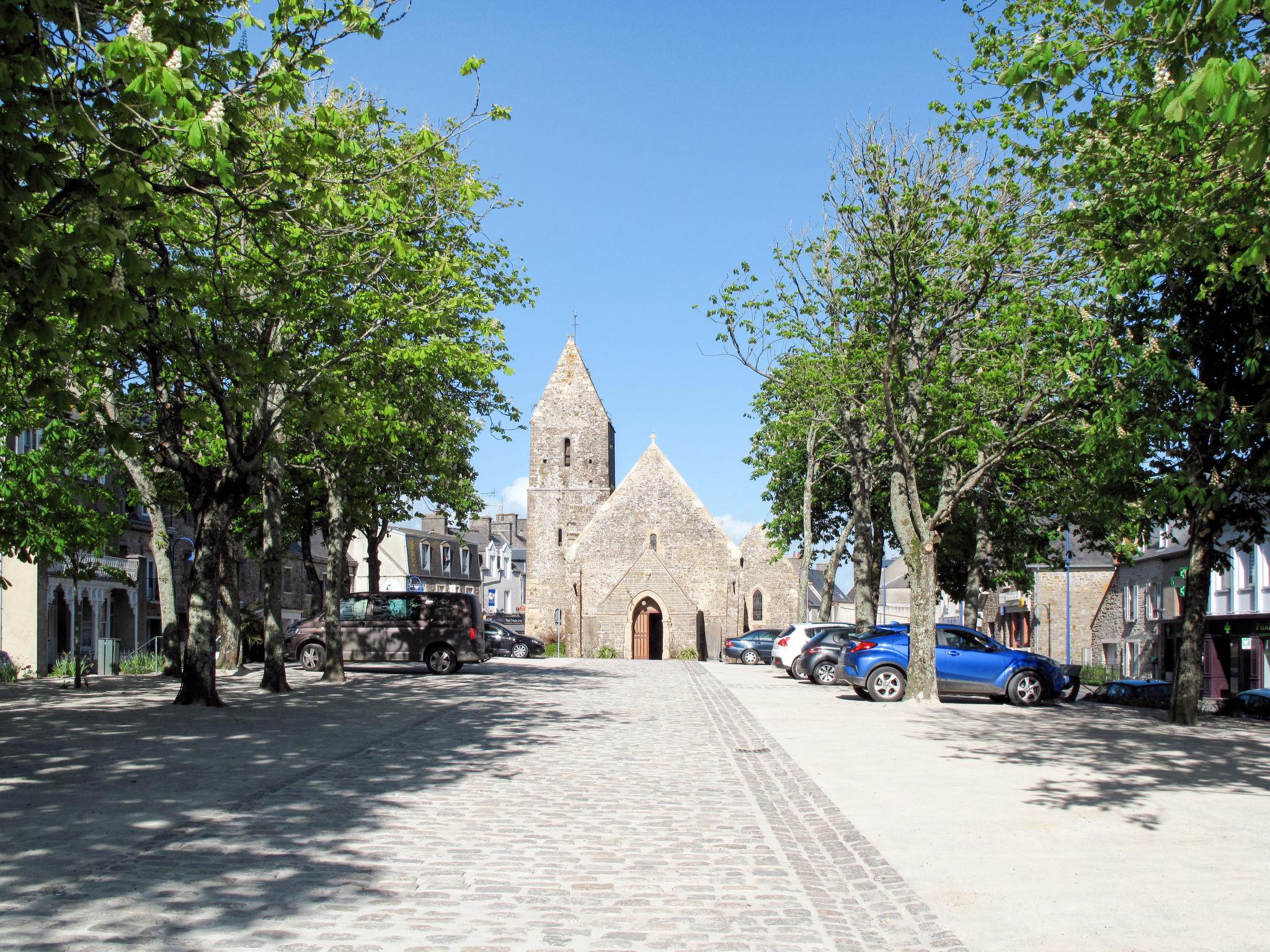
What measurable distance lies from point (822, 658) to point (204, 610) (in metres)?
16.9

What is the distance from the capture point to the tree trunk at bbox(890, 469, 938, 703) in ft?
71.7

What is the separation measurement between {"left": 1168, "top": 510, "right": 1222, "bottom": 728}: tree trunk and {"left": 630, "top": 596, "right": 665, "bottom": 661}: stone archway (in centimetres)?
4048

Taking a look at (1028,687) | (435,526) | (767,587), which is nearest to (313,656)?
(1028,687)

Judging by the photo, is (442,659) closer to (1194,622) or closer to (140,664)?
(140,664)

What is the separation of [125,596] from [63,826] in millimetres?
36924

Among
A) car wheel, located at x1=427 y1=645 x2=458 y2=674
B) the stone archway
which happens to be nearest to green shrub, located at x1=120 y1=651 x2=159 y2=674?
car wheel, located at x1=427 y1=645 x2=458 y2=674

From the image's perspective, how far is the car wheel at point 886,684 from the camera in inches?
914

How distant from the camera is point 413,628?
97.8 feet

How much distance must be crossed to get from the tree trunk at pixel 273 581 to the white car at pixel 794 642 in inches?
558

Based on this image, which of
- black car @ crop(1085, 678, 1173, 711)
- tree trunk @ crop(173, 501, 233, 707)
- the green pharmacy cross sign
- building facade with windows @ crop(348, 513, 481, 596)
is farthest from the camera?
building facade with windows @ crop(348, 513, 481, 596)

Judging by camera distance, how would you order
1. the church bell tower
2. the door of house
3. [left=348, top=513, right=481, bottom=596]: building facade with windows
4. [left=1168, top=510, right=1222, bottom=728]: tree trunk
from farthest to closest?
[left=348, top=513, right=481, bottom=596]: building facade with windows, the church bell tower, the door of house, [left=1168, top=510, right=1222, bottom=728]: tree trunk

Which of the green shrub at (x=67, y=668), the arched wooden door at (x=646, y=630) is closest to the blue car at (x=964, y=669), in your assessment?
the green shrub at (x=67, y=668)

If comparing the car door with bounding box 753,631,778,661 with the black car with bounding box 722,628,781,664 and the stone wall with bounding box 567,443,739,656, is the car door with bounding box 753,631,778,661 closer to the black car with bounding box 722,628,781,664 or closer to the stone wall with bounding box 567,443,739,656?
the black car with bounding box 722,628,781,664

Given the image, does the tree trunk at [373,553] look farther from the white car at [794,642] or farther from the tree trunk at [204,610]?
the tree trunk at [204,610]
